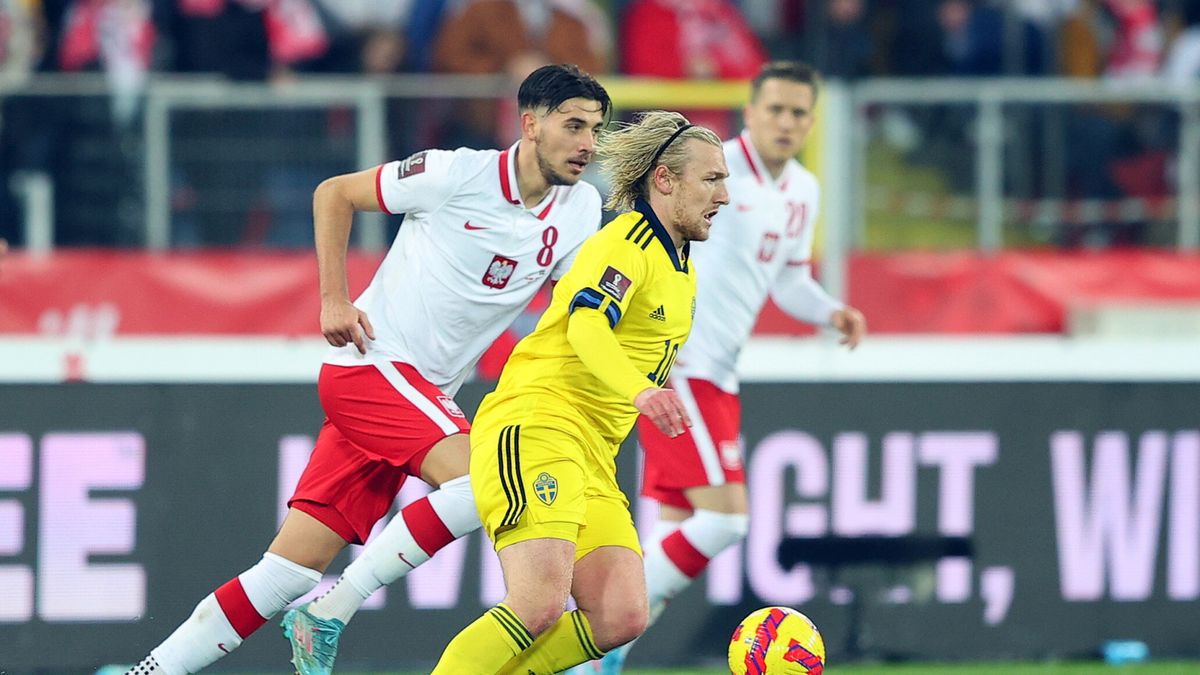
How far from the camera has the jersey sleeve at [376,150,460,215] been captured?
6.23 metres

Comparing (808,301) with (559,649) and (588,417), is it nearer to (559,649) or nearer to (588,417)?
(588,417)

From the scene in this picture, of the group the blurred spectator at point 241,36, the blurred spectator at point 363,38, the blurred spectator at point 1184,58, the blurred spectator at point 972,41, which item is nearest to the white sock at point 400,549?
the blurred spectator at point 241,36

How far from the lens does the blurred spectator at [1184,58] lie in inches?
503

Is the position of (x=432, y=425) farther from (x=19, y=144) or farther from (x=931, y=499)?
(x=19, y=144)

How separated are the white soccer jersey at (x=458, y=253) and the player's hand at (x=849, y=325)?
1.64 m

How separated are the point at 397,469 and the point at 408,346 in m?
0.41

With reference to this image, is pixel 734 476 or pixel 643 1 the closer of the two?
pixel 734 476

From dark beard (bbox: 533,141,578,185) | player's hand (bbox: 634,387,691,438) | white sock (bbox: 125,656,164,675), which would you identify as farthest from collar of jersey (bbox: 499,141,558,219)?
white sock (bbox: 125,656,164,675)

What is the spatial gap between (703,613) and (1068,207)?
182 inches

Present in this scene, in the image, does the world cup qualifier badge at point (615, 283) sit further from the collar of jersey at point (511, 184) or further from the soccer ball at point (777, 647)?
the soccer ball at point (777, 647)

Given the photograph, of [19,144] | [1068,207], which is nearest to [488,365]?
[19,144]

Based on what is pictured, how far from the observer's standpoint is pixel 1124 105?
11320 mm

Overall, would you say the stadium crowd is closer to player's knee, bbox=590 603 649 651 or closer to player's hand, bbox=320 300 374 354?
player's hand, bbox=320 300 374 354

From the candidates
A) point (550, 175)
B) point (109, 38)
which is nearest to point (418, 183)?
point (550, 175)
